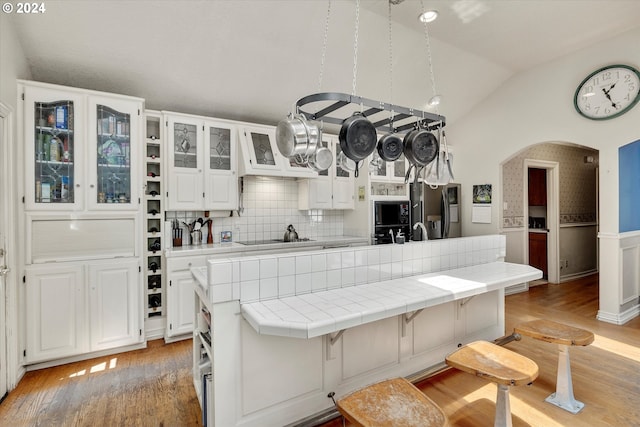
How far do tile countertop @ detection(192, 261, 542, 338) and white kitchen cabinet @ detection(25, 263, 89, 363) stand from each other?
137cm

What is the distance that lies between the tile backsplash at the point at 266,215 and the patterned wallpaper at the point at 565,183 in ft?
9.51

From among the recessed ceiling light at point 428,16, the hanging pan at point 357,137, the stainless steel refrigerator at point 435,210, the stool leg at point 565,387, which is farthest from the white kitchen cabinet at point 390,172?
the stool leg at point 565,387

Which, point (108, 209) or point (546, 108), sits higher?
point (546, 108)

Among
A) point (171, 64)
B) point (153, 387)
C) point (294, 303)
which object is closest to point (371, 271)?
point (294, 303)

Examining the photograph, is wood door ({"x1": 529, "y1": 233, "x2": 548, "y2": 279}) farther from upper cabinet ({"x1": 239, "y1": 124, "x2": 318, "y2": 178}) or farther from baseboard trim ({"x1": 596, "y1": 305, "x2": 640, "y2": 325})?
upper cabinet ({"x1": 239, "y1": 124, "x2": 318, "y2": 178})

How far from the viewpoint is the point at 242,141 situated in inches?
145

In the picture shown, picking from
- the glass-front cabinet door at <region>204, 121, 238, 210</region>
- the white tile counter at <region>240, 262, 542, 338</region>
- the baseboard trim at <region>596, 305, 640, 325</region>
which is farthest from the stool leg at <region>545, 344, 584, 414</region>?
the glass-front cabinet door at <region>204, 121, 238, 210</region>

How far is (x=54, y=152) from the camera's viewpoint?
274 cm

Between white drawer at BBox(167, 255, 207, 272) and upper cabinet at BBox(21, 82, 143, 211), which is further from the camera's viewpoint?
white drawer at BBox(167, 255, 207, 272)

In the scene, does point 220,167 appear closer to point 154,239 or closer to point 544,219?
point 154,239

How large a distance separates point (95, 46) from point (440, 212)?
4515 mm

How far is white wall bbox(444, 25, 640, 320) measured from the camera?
354cm

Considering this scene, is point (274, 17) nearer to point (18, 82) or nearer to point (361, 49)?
point (361, 49)

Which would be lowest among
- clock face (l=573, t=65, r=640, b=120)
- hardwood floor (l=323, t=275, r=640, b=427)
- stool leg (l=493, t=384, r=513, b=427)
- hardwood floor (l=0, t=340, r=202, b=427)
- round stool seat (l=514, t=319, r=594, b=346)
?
hardwood floor (l=0, t=340, r=202, b=427)
